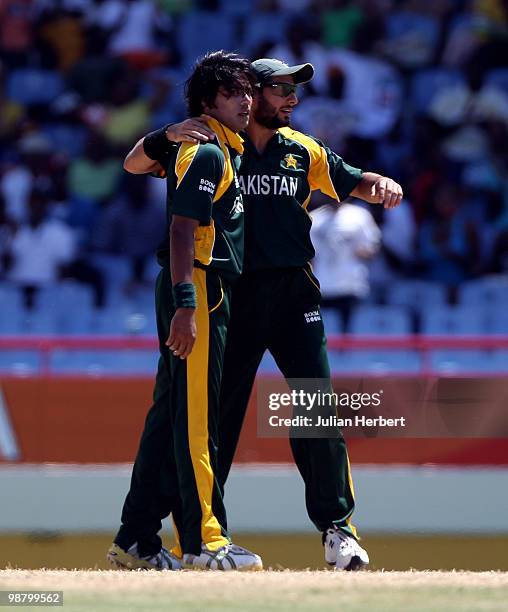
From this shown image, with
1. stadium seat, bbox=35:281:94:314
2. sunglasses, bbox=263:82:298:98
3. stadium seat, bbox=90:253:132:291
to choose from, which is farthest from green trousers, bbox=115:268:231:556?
stadium seat, bbox=90:253:132:291

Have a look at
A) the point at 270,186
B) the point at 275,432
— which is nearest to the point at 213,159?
the point at 270,186

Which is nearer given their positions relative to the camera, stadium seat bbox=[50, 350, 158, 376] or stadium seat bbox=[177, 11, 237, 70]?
stadium seat bbox=[50, 350, 158, 376]

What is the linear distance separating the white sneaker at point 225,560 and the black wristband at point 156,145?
1608 mm

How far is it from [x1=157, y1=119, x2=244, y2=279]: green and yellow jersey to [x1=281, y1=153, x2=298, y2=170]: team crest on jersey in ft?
0.73

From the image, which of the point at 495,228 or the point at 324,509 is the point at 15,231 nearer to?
the point at 495,228

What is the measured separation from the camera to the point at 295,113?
41.3 ft

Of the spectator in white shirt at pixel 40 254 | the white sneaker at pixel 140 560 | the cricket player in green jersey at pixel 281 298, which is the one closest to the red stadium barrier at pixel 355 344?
the cricket player in green jersey at pixel 281 298

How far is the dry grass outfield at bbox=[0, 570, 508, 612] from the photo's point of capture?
4.84m

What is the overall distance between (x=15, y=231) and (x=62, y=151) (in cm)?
133

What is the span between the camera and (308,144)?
6.35 metres

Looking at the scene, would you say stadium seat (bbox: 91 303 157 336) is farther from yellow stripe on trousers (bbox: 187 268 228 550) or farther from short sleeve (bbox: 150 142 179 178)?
yellow stripe on trousers (bbox: 187 268 228 550)

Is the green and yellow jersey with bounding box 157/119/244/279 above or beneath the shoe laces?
above

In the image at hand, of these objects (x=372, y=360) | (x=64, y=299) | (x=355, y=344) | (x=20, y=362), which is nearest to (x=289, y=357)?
(x=355, y=344)

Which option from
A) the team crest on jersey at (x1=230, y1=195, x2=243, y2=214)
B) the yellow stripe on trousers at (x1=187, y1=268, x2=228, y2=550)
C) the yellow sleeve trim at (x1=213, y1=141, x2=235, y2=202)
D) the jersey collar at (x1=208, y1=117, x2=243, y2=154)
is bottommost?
the yellow stripe on trousers at (x1=187, y1=268, x2=228, y2=550)
